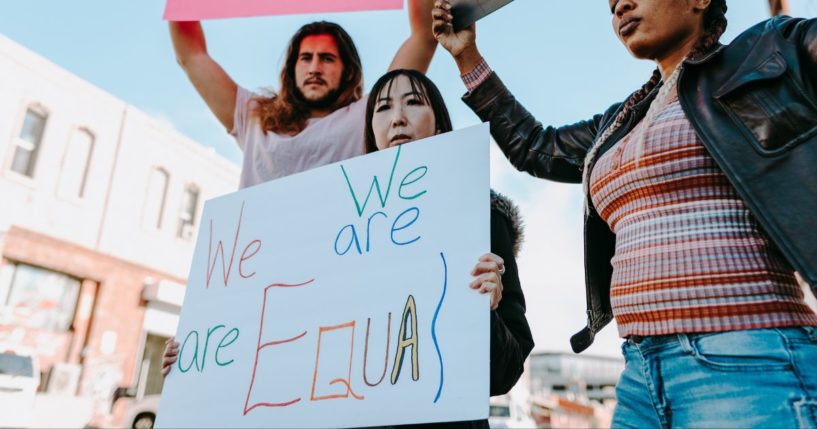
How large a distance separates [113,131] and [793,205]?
15.4m

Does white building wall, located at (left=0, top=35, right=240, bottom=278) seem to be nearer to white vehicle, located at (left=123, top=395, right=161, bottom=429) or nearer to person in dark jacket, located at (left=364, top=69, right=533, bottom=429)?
white vehicle, located at (left=123, top=395, right=161, bottom=429)

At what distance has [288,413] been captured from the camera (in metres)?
1.42

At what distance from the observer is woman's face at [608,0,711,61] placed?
1320 mm

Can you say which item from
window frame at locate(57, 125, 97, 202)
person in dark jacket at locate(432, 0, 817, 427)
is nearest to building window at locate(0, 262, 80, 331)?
window frame at locate(57, 125, 97, 202)

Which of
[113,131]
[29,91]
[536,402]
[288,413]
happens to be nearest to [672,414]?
[288,413]

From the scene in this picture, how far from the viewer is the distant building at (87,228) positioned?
475 inches

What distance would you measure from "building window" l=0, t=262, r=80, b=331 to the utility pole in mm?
12736

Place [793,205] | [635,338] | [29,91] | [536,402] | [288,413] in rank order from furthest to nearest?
[536,402] < [29,91] < [288,413] < [635,338] < [793,205]

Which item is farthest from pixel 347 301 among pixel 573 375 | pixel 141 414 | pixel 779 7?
pixel 573 375

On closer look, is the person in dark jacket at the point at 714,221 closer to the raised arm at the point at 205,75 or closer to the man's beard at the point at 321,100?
the man's beard at the point at 321,100

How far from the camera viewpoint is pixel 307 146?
1.98m

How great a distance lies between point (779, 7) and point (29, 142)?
1309 cm

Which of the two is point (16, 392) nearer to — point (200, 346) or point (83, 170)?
point (83, 170)

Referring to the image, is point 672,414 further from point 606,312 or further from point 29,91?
point 29,91
